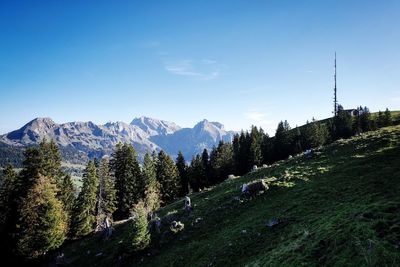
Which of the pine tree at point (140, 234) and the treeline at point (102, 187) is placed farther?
the treeline at point (102, 187)

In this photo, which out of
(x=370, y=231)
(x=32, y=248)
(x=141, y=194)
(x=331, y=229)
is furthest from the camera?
(x=141, y=194)

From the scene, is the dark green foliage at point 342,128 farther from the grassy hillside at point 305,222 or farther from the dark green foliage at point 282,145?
the grassy hillside at point 305,222

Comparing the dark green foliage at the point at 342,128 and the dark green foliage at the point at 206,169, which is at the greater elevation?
the dark green foliage at the point at 342,128

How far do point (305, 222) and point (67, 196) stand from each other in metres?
51.2

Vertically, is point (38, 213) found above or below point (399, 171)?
below

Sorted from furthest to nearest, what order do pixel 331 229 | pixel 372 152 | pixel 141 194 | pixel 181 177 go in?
pixel 181 177, pixel 141 194, pixel 372 152, pixel 331 229

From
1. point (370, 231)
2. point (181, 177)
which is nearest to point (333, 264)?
point (370, 231)

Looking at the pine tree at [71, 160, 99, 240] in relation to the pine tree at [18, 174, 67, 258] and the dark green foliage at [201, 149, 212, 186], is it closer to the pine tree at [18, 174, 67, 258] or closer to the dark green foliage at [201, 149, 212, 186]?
the pine tree at [18, 174, 67, 258]

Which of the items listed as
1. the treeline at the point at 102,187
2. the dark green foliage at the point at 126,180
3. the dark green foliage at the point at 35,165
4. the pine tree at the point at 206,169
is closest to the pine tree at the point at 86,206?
the treeline at the point at 102,187

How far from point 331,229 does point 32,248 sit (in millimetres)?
45746

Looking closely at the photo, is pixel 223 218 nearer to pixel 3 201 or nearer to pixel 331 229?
pixel 331 229

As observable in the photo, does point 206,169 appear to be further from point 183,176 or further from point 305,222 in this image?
point 305,222

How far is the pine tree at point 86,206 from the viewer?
2372 inches

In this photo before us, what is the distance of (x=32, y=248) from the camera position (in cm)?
4794
